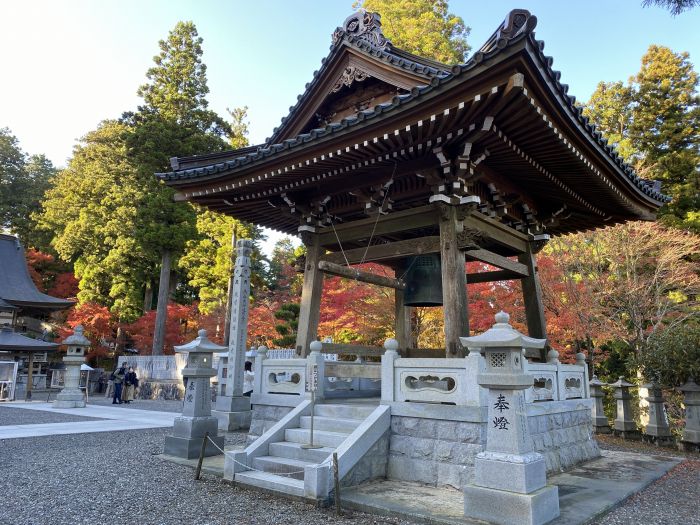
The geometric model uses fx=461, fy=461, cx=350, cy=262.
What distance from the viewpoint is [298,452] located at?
608 centimetres

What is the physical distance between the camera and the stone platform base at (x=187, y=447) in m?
7.28

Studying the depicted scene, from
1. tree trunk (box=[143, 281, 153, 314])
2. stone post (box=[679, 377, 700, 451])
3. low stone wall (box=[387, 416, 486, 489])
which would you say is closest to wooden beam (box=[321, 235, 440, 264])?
low stone wall (box=[387, 416, 486, 489])

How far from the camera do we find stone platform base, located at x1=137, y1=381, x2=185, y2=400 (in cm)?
2139

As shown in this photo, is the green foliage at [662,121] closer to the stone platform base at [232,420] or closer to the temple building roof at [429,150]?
the temple building roof at [429,150]

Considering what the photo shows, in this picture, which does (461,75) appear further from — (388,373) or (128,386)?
(128,386)

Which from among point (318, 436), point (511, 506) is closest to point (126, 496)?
point (318, 436)

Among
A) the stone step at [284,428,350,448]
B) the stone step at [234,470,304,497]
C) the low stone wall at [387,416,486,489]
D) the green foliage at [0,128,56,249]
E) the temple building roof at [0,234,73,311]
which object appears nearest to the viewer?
the stone step at [234,470,304,497]

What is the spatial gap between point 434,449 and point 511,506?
5.18 feet

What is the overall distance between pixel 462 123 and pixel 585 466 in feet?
18.9

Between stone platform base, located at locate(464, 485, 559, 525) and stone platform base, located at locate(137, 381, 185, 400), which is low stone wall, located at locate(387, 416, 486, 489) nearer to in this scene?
stone platform base, located at locate(464, 485, 559, 525)

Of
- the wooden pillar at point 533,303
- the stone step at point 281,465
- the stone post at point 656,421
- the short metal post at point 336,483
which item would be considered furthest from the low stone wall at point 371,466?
the stone post at point 656,421

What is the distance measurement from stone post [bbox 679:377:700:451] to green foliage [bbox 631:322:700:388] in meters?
0.87

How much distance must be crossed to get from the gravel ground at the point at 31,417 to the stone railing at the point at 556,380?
11.8 m

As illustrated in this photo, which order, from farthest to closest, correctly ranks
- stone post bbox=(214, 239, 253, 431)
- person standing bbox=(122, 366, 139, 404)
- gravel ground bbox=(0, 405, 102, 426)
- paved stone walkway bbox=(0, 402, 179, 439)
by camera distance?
person standing bbox=(122, 366, 139, 404), gravel ground bbox=(0, 405, 102, 426), stone post bbox=(214, 239, 253, 431), paved stone walkway bbox=(0, 402, 179, 439)
